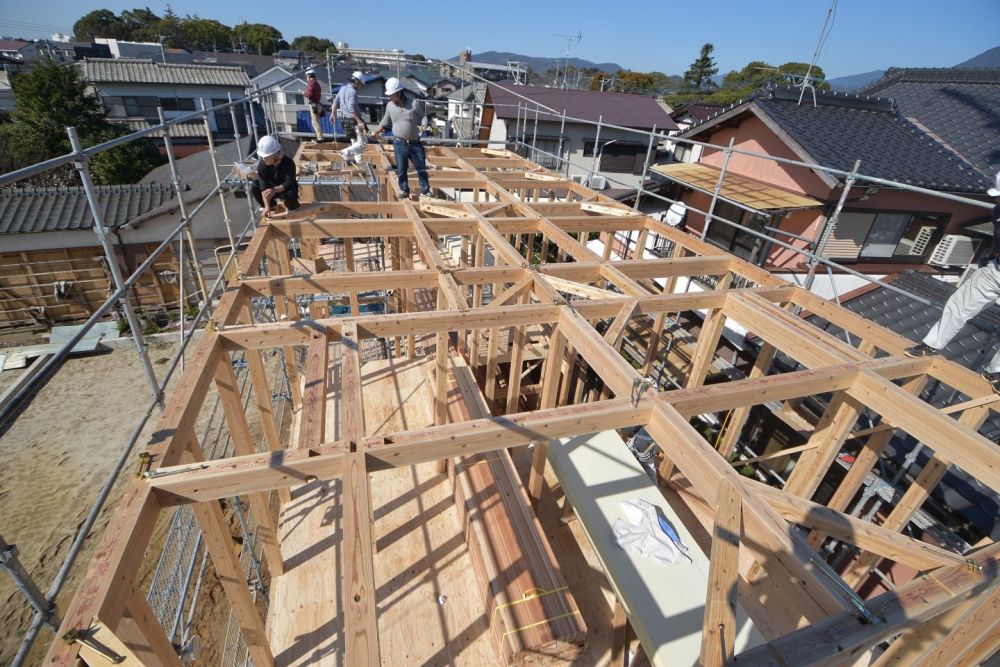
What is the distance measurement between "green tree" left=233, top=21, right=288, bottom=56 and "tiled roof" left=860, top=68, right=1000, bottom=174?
10282 centimetres

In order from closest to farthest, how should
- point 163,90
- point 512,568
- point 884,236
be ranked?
point 512,568 → point 884,236 → point 163,90

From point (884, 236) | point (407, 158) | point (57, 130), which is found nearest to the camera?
point (407, 158)

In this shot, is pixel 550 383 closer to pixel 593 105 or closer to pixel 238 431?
pixel 238 431

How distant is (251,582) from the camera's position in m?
5.64

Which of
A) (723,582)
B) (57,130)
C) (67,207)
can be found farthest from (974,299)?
(57,130)

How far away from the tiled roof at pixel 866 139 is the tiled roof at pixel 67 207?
762 inches

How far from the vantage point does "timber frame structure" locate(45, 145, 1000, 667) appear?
2205 millimetres

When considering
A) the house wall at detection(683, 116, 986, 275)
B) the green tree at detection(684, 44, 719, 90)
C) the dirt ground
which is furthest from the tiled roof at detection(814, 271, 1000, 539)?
the green tree at detection(684, 44, 719, 90)

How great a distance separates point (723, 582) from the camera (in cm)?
231

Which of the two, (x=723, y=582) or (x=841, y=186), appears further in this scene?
(x=841, y=186)

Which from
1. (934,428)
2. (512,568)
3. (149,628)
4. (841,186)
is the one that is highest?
(841,186)

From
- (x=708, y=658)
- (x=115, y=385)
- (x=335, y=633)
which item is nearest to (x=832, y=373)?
(x=708, y=658)

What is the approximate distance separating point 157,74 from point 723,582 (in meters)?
44.1

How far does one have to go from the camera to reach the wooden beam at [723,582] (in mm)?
2084
